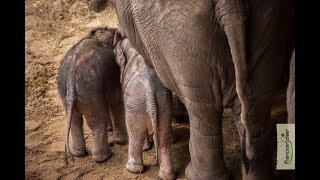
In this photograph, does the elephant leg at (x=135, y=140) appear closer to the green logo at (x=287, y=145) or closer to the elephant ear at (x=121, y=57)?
the elephant ear at (x=121, y=57)

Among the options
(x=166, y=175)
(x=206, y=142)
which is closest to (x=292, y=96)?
(x=206, y=142)

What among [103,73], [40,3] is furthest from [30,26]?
[103,73]

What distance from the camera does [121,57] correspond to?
342cm

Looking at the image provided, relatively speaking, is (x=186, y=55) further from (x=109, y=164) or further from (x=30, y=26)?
(x=30, y=26)

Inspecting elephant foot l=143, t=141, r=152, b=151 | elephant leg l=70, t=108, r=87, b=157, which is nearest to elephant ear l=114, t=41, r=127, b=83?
elephant leg l=70, t=108, r=87, b=157

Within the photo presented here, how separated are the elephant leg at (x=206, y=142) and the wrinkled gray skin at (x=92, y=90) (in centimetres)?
66

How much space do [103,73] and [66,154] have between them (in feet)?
1.78

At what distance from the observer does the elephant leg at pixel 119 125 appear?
362 centimetres

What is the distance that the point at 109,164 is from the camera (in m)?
3.45

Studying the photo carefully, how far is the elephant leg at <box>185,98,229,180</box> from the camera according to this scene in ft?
9.14

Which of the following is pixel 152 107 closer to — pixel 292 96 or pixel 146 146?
pixel 146 146

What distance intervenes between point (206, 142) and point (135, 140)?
1.72ft

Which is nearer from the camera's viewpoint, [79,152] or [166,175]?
[166,175]

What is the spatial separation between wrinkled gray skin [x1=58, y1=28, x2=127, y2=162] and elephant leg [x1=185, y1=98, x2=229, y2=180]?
66cm
